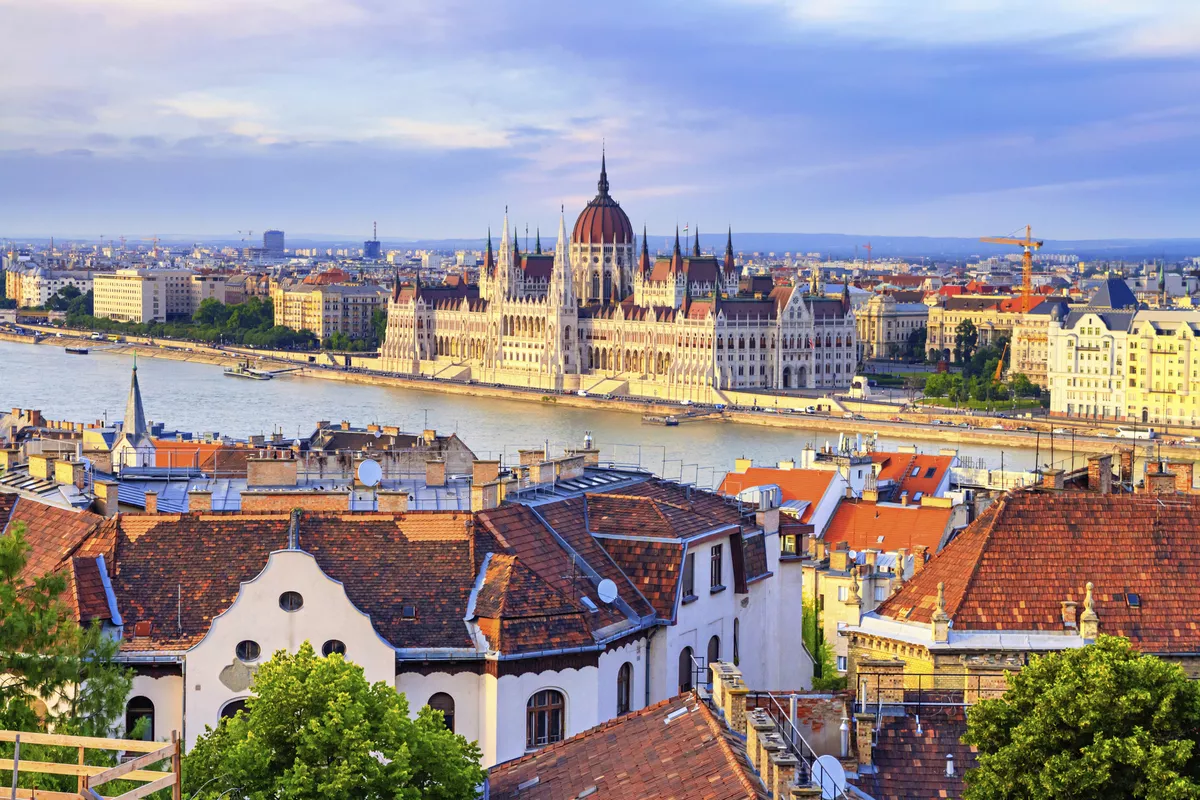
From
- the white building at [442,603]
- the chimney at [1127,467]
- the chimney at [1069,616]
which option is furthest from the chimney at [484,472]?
the chimney at [1127,467]

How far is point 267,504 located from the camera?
36.0 feet

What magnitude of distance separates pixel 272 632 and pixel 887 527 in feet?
35.0

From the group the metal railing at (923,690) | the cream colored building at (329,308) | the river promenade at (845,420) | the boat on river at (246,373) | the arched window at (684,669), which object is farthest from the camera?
the cream colored building at (329,308)

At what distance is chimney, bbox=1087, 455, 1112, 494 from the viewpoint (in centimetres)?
1291

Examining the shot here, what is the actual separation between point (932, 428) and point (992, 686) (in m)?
39.3

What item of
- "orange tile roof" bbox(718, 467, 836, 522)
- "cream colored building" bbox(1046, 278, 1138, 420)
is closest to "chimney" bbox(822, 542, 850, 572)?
"orange tile roof" bbox(718, 467, 836, 522)

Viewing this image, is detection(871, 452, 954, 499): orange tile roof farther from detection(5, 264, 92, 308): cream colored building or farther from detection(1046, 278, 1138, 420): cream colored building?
detection(5, 264, 92, 308): cream colored building

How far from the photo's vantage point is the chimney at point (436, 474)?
42.0ft

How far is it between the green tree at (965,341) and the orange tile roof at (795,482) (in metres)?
50.2

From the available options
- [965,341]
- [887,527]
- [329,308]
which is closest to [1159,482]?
[887,527]

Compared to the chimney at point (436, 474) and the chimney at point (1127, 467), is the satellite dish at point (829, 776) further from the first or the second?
the chimney at point (1127, 467)

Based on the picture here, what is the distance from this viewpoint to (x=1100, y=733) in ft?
21.5

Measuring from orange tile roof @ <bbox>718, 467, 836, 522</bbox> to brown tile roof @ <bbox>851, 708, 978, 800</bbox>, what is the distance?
37.4 feet

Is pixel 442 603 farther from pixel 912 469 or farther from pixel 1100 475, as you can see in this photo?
pixel 912 469
